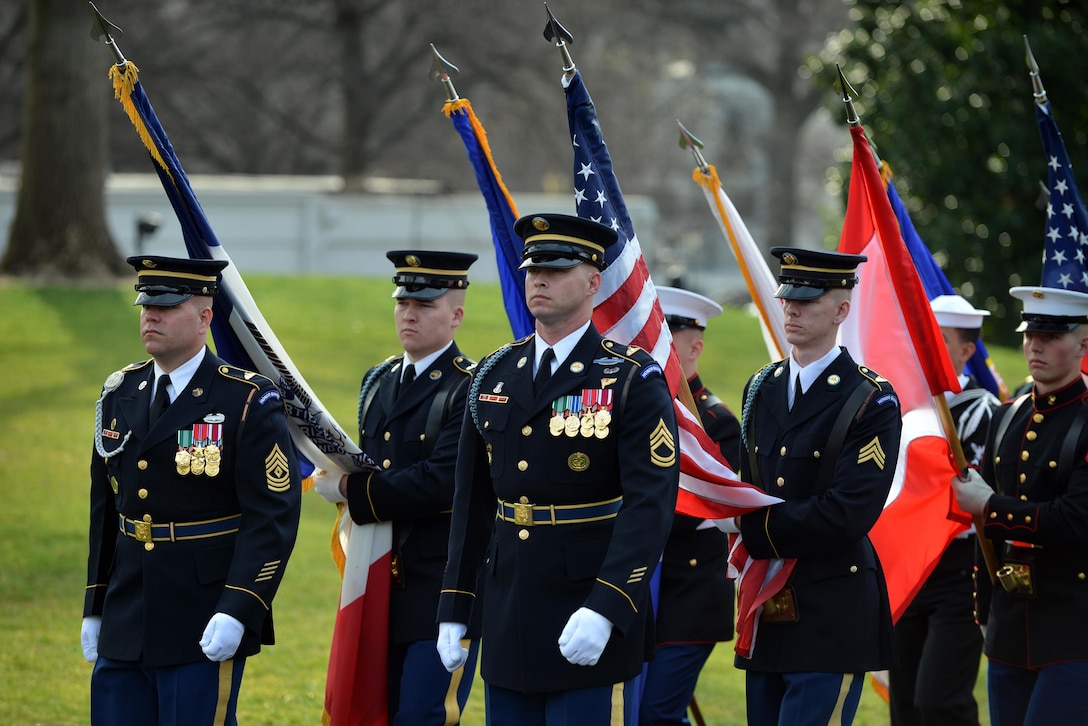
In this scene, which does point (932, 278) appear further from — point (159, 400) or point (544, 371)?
point (159, 400)

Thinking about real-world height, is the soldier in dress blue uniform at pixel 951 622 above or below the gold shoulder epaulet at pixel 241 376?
below

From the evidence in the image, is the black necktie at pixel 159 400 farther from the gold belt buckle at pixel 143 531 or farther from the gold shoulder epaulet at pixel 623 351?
the gold shoulder epaulet at pixel 623 351

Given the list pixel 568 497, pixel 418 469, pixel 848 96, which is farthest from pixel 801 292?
pixel 418 469

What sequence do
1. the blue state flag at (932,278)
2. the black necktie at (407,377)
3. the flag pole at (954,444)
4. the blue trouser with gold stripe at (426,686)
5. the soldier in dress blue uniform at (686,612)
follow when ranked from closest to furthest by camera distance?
1. the blue trouser with gold stripe at (426,686)
2. the flag pole at (954,444)
3. the black necktie at (407,377)
4. the soldier in dress blue uniform at (686,612)
5. the blue state flag at (932,278)

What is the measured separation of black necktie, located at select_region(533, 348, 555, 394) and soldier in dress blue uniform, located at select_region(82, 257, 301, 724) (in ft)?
3.20

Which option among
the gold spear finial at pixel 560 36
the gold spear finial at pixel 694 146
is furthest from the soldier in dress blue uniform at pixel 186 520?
the gold spear finial at pixel 694 146

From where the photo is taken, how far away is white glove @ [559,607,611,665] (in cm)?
434

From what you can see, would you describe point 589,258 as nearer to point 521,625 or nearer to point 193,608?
point 521,625

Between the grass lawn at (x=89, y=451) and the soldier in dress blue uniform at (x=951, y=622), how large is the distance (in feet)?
3.95

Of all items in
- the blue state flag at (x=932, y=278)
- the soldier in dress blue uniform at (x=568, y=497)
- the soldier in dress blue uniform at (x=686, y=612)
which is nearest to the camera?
the soldier in dress blue uniform at (x=568, y=497)

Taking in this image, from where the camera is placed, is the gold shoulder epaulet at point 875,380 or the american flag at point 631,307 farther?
the american flag at point 631,307

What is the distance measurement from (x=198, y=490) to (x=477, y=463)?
0.98 m

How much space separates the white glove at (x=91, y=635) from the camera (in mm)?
5238

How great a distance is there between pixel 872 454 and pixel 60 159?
16768 mm
